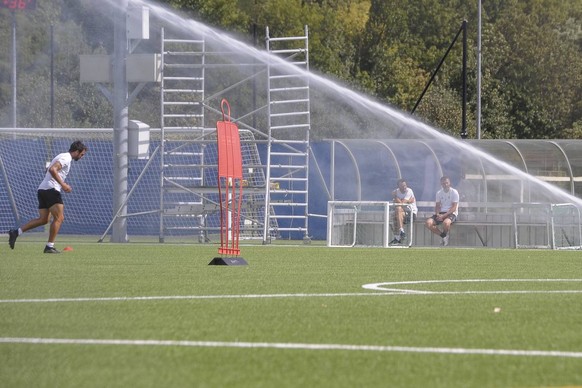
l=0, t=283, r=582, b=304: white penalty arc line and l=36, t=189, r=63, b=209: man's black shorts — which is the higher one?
l=36, t=189, r=63, b=209: man's black shorts

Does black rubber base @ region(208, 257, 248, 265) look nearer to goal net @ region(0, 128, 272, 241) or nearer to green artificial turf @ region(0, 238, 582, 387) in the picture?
green artificial turf @ region(0, 238, 582, 387)

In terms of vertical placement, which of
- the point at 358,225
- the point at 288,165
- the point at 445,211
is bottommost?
the point at 358,225

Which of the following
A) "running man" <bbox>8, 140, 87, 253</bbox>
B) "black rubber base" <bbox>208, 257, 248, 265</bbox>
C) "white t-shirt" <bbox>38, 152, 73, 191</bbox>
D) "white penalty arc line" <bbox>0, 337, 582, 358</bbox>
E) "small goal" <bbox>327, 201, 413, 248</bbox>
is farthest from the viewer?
"small goal" <bbox>327, 201, 413, 248</bbox>

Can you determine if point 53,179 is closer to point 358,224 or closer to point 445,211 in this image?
point 358,224

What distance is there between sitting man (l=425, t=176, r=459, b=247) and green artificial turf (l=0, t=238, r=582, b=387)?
13325 mm

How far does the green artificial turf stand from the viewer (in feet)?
22.8

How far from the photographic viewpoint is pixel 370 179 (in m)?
Answer: 35.8

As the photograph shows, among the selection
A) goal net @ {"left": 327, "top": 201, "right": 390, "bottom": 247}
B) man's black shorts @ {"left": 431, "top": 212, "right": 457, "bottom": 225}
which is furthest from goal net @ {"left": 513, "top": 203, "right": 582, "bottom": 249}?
goal net @ {"left": 327, "top": 201, "right": 390, "bottom": 247}

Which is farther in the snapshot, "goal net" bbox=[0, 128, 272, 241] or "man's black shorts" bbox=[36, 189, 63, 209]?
"goal net" bbox=[0, 128, 272, 241]

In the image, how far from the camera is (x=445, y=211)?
1181 inches

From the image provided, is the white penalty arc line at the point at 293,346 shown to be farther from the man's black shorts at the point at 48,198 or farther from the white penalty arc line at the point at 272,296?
the man's black shorts at the point at 48,198

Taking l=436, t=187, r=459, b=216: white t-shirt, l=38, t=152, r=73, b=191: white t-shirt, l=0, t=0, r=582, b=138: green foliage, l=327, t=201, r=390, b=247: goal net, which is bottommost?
l=327, t=201, r=390, b=247: goal net

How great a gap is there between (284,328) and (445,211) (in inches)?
835

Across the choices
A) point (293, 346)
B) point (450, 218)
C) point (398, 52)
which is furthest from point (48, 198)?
point (398, 52)
